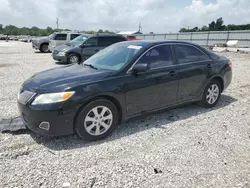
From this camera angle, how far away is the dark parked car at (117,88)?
331 cm

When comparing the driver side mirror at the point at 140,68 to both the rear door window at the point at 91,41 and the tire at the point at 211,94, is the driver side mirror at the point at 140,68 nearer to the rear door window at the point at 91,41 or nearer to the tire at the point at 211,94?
the tire at the point at 211,94

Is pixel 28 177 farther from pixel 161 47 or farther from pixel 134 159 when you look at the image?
pixel 161 47

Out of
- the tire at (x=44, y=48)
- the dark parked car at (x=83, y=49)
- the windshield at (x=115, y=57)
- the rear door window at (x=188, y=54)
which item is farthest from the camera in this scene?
the tire at (x=44, y=48)

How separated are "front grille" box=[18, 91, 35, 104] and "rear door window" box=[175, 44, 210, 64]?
288 cm

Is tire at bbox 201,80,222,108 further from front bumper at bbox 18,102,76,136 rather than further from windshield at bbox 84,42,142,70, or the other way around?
front bumper at bbox 18,102,76,136

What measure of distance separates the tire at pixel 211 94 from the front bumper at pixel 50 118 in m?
3.15

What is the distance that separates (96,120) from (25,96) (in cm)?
115

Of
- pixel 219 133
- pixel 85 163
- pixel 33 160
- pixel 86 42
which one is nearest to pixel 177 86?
pixel 219 133

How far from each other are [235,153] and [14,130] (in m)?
3.60

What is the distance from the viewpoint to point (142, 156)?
3223 mm

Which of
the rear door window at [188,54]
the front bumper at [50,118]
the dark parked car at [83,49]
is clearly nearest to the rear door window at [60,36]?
the dark parked car at [83,49]

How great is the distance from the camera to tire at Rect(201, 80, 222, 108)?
515cm

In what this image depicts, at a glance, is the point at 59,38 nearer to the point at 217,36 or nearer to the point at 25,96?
the point at 25,96

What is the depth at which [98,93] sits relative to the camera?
137 inches
